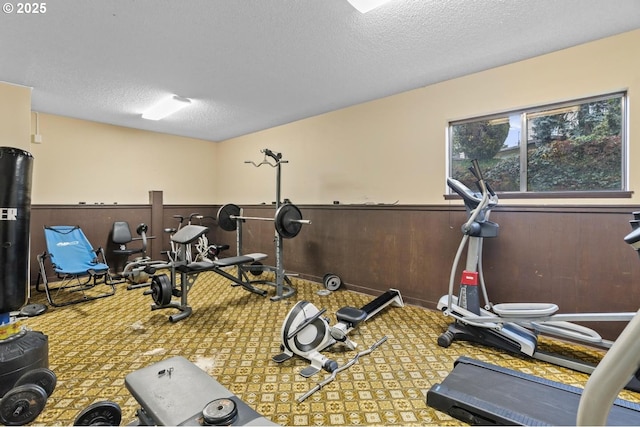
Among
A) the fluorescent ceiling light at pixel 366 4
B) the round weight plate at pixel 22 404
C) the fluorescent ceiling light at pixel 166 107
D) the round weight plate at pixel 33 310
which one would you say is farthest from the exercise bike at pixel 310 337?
the fluorescent ceiling light at pixel 166 107

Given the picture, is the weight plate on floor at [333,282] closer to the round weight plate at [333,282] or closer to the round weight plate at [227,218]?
the round weight plate at [333,282]

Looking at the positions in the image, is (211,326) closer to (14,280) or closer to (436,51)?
(14,280)

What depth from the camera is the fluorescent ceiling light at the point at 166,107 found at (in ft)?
13.6

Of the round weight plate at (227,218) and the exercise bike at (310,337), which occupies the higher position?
the round weight plate at (227,218)

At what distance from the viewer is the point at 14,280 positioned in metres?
2.09

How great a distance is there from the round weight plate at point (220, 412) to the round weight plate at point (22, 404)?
1.28 metres

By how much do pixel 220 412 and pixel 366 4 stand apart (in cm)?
255

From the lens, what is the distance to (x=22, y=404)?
173cm

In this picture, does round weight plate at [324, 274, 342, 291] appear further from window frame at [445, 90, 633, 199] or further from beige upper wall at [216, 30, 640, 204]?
window frame at [445, 90, 633, 199]

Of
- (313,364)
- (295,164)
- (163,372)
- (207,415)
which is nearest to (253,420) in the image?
(207,415)

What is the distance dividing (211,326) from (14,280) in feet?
5.30

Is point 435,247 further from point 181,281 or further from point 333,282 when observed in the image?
point 181,281

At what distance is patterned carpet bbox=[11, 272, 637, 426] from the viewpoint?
73.9 inches

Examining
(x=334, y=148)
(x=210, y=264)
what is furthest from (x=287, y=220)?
(x=334, y=148)
